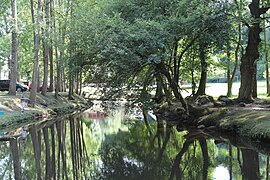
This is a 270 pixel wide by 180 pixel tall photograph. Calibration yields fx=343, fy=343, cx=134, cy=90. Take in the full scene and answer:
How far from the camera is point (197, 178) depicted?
7.71 m

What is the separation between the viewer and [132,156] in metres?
10.8

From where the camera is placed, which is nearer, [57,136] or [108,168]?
[108,168]

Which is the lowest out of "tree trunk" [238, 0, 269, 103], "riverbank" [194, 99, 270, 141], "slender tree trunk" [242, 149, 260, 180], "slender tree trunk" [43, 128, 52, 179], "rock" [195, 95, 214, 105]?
"slender tree trunk" [43, 128, 52, 179]

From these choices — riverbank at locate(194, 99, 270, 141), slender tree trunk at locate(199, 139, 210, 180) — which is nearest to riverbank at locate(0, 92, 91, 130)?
riverbank at locate(194, 99, 270, 141)

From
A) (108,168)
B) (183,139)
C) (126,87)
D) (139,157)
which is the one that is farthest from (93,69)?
(108,168)

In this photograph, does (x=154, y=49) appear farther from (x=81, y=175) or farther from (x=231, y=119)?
(x=81, y=175)

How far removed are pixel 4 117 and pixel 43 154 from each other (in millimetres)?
7646

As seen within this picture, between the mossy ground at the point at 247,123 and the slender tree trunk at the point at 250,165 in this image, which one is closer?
the slender tree trunk at the point at 250,165

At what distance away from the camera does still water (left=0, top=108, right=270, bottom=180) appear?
823 cm

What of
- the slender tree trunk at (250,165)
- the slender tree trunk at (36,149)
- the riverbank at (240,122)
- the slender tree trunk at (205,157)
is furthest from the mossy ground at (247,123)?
the slender tree trunk at (36,149)

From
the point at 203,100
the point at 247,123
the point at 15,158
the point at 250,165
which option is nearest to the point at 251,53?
the point at 203,100

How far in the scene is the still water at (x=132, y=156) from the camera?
823cm

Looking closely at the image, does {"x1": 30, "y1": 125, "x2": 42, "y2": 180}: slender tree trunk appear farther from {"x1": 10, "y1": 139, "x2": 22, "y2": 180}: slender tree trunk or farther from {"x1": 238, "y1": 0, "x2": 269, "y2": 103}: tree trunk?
{"x1": 238, "y1": 0, "x2": 269, "y2": 103}: tree trunk

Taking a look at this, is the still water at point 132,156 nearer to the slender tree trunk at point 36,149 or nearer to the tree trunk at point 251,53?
the slender tree trunk at point 36,149
